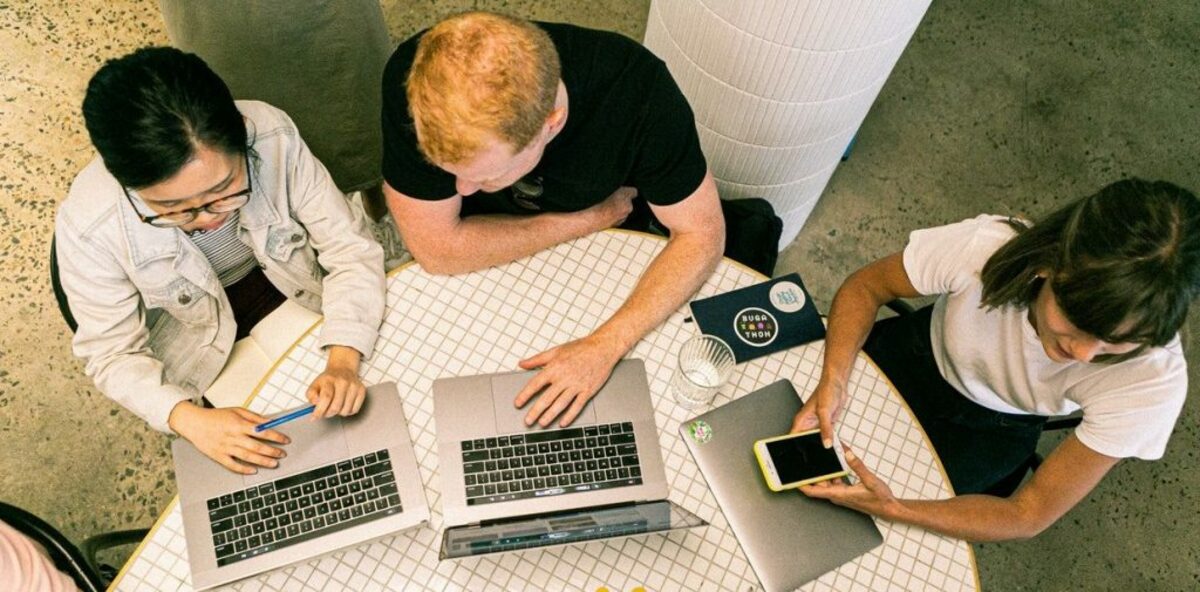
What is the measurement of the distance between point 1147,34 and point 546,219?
2818 mm

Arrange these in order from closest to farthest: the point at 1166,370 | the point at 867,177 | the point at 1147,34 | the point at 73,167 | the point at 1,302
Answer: the point at 1166,370 → the point at 1,302 → the point at 73,167 → the point at 867,177 → the point at 1147,34

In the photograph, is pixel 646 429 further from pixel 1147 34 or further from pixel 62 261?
pixel 1147 34

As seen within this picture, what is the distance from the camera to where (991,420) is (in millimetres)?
1641

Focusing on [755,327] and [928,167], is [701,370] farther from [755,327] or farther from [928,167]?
[928,167]

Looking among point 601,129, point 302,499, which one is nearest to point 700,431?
point 601,129

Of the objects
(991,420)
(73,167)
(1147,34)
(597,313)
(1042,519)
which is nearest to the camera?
(1042,519)

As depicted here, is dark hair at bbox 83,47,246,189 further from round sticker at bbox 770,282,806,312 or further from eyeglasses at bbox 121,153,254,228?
round sticker at bbox 770,282,806,312

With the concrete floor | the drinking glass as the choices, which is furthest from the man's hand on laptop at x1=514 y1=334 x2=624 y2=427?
the concrete floor

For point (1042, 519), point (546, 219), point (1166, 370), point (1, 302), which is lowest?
point (1, 302)

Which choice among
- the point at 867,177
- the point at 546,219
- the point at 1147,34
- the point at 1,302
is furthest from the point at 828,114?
the point at 1,302

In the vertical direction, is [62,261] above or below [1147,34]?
above

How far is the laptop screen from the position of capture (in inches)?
47.4

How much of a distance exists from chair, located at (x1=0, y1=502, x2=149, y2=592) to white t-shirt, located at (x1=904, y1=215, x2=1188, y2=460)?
1511mm

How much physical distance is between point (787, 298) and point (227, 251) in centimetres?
111
